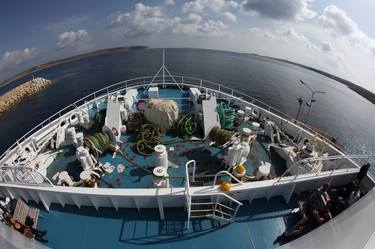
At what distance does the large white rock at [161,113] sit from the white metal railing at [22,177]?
4.74 m

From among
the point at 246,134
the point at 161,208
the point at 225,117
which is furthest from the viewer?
the point at 225,117

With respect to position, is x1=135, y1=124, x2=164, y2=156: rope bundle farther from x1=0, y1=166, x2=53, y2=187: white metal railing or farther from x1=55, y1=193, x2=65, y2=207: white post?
x1=0, y1=166, x2=53, y2=187: white metal railing

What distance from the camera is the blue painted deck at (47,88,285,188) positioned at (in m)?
6.81

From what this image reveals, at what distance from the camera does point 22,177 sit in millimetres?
5793

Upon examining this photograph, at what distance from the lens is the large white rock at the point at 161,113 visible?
9.02 m

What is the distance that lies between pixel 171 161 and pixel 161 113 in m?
2.47

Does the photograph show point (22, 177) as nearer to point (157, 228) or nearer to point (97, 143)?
point (97, 143)

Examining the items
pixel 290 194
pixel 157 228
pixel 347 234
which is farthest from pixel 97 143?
pixel 347 234

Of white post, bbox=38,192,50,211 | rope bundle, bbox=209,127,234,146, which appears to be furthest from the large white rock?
white post, bbox=38,192,50,211

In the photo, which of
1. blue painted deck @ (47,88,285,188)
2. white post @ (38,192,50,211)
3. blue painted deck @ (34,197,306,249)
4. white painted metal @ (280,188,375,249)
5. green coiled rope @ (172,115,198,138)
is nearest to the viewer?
white painted metal @ (280,188,375,249)

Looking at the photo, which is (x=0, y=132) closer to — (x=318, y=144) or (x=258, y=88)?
(x=318, y=144)

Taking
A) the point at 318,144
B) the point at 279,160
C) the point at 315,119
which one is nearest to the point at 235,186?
the point at 279,160

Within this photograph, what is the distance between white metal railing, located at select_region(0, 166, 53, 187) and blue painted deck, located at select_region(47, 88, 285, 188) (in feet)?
3.87

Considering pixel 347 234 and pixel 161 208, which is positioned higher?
pixel 347 234
